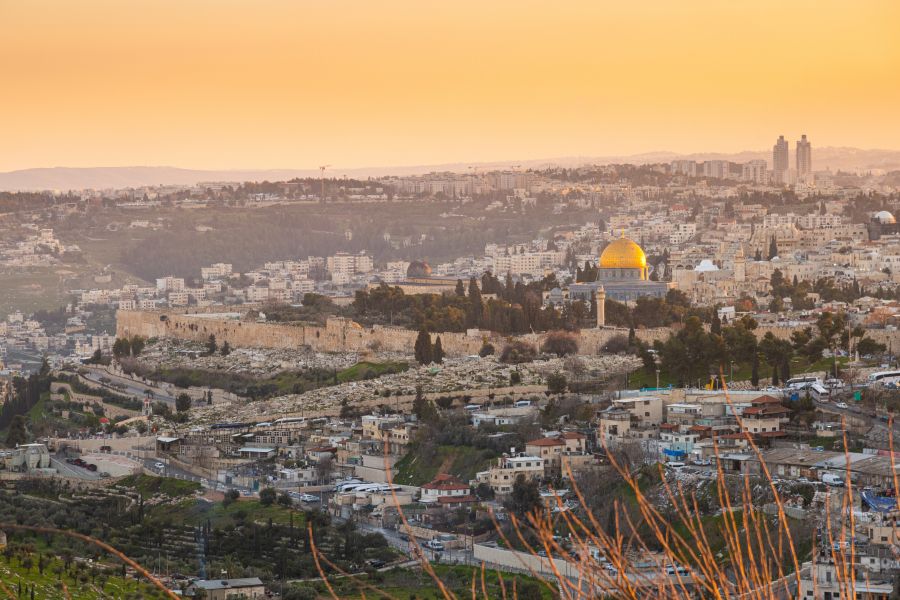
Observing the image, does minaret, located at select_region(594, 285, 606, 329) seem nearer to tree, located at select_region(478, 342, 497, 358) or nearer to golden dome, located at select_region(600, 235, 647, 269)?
tree, located at select_region(478, 342, 497, 358)

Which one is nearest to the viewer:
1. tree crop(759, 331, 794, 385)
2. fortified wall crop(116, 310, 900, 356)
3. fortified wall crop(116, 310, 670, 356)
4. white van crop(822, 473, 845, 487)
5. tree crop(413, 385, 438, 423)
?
white van crop(822, 473, 845, 487)

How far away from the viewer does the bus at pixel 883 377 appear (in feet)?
102

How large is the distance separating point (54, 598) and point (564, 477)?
8480 mm

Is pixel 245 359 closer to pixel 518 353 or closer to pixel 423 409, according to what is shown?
pixel 518 353

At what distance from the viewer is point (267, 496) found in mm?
28719

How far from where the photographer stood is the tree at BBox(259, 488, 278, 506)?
28.6m

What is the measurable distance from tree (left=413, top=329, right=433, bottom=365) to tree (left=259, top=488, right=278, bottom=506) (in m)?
11.9

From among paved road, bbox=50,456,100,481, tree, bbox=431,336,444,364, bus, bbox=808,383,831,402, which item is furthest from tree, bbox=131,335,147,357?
bus, bbox=808,383,831,402

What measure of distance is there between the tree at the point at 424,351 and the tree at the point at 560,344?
229 cm

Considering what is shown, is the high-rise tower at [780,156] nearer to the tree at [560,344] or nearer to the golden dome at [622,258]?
the golden dome at [622,258]

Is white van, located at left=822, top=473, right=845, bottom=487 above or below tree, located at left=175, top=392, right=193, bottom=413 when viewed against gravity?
above

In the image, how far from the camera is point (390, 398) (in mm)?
36469

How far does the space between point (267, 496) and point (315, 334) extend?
18389mm

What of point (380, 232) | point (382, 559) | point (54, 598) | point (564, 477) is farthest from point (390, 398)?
point (380, 232)
